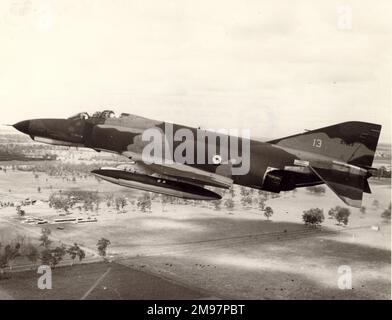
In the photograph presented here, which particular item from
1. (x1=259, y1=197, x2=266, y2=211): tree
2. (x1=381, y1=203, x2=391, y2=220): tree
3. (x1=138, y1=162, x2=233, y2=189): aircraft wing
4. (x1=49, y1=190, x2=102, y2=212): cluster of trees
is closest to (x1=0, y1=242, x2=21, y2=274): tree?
(x1=49, y1=190, x2=102, y2=212): cluster of trees

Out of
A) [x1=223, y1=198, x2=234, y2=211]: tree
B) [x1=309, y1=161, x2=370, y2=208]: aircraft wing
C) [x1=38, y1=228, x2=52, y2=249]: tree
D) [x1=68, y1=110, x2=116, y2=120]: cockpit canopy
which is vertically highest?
[x1=68, y1=110, x2=116, y2=120]: cockpit canopy

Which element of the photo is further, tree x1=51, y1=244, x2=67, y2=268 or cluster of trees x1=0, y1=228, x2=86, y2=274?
tree x1=51, y1=244, x2=67, y2=268

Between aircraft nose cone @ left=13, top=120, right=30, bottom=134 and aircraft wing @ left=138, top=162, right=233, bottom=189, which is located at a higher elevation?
aircraft nose cone @ left=13, top=120, right=30, bottom=134

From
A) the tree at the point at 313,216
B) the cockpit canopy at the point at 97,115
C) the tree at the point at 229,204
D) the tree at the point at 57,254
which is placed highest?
the cockpit canopy at the point at 97,115

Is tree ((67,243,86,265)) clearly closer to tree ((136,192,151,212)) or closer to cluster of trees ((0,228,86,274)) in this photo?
cluster of trees ((0,228,86,274))

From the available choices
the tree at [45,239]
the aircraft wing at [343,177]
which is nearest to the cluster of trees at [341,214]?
the tree at [45,239]

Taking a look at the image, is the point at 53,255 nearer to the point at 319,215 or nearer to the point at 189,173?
the point at 189,173

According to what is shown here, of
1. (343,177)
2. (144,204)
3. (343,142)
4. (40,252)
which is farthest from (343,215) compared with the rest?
(343,177)

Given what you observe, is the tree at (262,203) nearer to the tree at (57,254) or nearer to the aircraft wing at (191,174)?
the tree at (57,254)
